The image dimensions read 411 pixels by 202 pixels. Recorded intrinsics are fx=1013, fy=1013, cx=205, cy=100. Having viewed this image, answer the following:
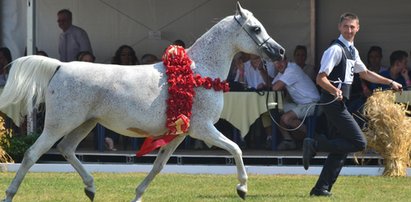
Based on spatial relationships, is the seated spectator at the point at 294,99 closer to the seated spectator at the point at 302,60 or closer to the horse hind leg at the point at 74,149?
the seated spectator at the point at 302,60

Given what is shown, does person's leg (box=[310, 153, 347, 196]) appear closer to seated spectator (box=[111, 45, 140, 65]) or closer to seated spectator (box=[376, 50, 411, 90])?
seated spectator (box=[376, 50, 411, 90])

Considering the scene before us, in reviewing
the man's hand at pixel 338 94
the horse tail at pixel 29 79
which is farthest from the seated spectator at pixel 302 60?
the horse tail at pixel 29 79

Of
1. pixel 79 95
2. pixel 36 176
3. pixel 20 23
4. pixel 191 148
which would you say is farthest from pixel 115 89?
pixel 20 23

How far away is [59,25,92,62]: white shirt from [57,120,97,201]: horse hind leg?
624 cm

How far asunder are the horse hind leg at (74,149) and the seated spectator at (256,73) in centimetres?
517

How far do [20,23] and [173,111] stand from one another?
8.19 meters

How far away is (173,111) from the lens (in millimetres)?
9352

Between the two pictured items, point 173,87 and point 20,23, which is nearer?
point 173,87

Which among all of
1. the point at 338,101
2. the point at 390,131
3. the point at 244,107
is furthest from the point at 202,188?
the point at 244,107

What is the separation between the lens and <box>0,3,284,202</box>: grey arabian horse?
9.32 m

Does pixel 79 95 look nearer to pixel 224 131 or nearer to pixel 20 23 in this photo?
pixel 224 131

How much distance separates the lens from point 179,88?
942 cm

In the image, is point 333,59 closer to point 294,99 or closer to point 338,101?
point 338,101

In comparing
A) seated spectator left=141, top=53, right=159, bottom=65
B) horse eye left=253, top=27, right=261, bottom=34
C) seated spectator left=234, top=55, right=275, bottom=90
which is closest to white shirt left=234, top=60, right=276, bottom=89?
seated spectator left=234, top=55, right=275, bottom=90
